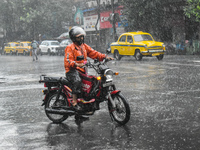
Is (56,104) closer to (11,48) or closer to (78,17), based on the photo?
(11,48)

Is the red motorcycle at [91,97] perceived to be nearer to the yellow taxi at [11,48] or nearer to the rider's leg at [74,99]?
the rider's leg at [74,99]

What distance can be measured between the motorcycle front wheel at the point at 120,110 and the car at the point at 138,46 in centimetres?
1821

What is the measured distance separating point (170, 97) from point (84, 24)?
156ft

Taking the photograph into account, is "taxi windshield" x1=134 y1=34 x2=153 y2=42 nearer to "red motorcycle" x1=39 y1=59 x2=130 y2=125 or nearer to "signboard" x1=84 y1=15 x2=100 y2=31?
"red motorcycle" x1=39 y1=59 x2=130 y2=125

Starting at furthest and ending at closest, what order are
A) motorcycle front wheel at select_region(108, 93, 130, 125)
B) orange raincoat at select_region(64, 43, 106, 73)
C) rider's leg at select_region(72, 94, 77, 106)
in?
rider's leg at select_region(72, 94, 77, 106)
orange raincoat at select_region(64, 43, 106, 73)
motorcycle front wheel at select_region(108, 93, 130, 125)

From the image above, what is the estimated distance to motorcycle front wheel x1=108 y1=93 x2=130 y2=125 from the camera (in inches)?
261

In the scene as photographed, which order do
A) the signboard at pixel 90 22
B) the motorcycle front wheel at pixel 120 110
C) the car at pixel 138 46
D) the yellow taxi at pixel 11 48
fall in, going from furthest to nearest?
the yellow taxi at pixel 11 48
the signboard at pixel 90 22
the car at pixel 138 46
the motorcycle front wheel at pixel 120 110

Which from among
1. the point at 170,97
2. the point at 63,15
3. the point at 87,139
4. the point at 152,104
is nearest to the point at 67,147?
the point at 87,139

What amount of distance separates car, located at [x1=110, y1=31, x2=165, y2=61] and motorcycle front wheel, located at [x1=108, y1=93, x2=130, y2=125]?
59.7ft

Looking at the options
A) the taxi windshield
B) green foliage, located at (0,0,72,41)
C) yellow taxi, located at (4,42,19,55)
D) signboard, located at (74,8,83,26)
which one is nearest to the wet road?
the taxi windshield

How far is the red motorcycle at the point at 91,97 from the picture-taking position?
6.73m

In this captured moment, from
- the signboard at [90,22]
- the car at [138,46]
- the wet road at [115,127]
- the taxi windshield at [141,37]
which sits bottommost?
the wet road at [115,127]

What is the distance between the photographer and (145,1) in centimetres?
3509

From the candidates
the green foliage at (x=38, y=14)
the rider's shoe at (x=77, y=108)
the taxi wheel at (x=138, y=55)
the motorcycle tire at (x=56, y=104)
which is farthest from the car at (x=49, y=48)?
the rider's shoe at (x=77, y=108)
